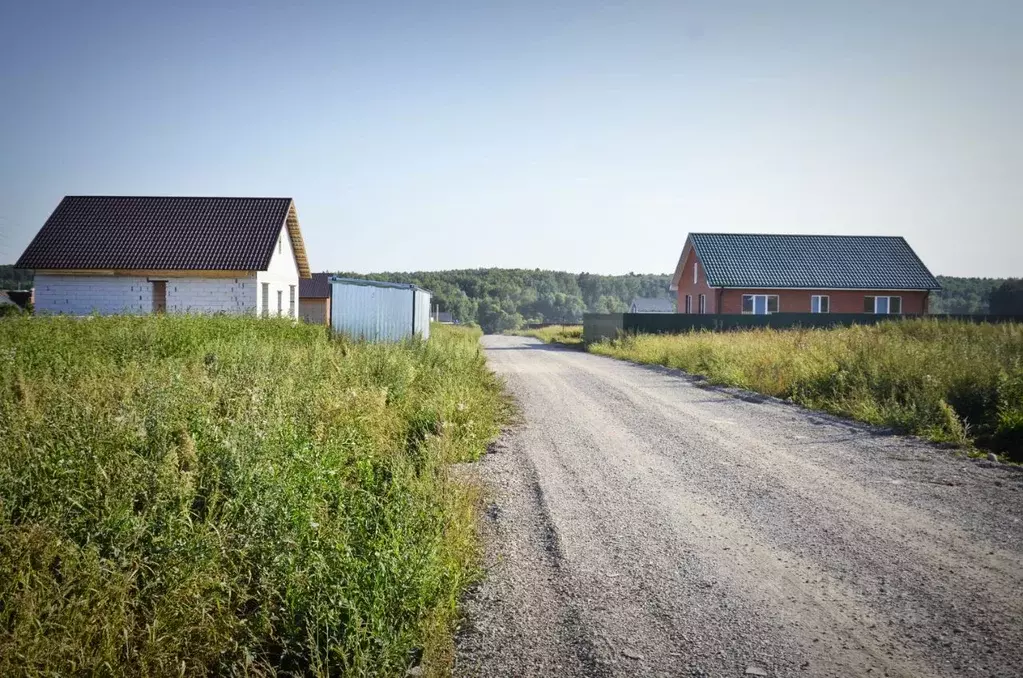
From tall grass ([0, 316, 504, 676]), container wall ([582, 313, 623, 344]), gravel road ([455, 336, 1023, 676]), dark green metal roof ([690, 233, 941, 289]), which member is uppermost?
dark green metal roof ([690, 233, 941, 289])

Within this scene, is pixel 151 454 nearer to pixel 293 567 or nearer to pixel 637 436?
pixel 293 567

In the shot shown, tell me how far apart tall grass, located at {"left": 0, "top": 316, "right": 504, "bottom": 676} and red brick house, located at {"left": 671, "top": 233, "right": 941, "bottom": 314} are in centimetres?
3192

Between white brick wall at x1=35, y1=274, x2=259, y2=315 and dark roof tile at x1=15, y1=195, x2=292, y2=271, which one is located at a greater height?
dark roof tile at x1=15, y1=195, x2=292, y2=271

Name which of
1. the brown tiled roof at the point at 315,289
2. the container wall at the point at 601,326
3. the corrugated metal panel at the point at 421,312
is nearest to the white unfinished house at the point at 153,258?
the corrugated metal panel at the point at 421,312

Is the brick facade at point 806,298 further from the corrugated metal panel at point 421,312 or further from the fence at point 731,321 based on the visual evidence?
the corrugated metal panel at point 421,312

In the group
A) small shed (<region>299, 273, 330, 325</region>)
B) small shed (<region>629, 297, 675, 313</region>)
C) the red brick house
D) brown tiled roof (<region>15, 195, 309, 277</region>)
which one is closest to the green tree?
the red brick house

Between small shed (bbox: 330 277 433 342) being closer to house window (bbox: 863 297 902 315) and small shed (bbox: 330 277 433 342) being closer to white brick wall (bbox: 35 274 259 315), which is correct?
white brick wall (bbox: 35 274 259 315)

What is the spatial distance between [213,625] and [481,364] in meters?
12.4

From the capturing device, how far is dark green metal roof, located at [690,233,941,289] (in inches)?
1451

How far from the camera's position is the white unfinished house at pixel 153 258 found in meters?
26.2

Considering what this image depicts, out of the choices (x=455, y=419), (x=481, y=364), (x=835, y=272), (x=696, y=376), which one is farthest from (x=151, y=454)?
(x=835, y=272)

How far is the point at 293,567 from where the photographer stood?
413 centimetres

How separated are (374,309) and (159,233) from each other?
14.8 m

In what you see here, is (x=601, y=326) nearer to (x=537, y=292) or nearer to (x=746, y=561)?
(x=746, y=561)
